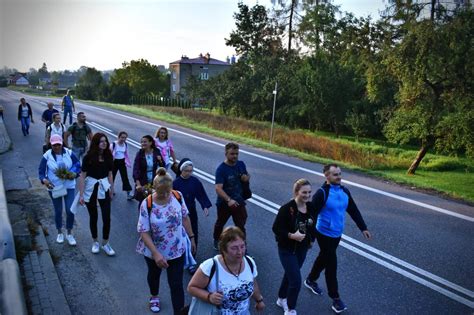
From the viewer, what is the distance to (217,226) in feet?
22.1

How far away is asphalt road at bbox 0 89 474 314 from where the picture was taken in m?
5.38

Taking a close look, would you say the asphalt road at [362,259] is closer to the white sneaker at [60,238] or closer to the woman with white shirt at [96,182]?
the white sneaker at [60,238]

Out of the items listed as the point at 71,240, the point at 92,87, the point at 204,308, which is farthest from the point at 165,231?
the point at 92,87

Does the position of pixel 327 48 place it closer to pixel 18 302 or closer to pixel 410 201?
pixel 410 201

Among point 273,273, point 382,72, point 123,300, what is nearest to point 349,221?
point 273,273

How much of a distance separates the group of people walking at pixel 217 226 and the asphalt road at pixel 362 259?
31 centimetres

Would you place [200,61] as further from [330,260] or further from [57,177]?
[330,260]

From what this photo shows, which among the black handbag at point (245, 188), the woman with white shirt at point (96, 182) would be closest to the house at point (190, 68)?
the woman with white shirt at point (96, 182)

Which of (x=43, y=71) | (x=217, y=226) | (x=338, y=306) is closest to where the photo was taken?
(x=338, y=306)

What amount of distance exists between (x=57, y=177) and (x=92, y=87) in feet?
262

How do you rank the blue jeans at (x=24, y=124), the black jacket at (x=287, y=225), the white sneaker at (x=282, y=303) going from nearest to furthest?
the black jacket at (x=287, y=225), the white sneaker at (x=282, y=303), the blue jeans at (x=24, y=124)

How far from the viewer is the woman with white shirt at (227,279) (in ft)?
10.6

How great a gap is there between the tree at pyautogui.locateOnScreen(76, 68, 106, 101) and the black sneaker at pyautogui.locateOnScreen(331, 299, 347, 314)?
76.8 meters

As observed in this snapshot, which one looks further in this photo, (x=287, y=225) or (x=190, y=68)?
(x=190, y=68)
